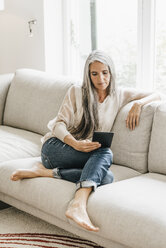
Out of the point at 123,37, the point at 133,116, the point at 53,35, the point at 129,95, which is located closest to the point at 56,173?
the point at 133,116

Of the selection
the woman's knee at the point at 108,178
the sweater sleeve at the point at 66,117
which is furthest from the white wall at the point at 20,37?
the woman's knee at the point at 108,178

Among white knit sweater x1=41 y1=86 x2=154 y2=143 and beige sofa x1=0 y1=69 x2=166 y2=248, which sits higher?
white knit sweater x1=41 y1=86 x2=154 y2=143

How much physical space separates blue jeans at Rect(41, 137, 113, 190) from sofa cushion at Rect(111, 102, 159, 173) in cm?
19

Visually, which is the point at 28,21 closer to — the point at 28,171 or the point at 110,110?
the point at 110,110

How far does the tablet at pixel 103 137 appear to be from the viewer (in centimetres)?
252

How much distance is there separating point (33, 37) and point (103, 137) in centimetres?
189

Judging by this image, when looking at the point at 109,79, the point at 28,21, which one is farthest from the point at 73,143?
the point at 28,21

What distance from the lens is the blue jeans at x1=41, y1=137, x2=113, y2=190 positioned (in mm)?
2385

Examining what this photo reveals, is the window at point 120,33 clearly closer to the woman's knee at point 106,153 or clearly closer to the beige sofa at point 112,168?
the beige sofa at point 112,168

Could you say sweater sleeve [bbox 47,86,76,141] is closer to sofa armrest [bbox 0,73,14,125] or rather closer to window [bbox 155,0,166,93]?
window [bbox 155,0,166,93]

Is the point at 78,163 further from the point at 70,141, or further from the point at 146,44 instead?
the point at 146,44

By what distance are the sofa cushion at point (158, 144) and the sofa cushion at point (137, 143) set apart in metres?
0.05

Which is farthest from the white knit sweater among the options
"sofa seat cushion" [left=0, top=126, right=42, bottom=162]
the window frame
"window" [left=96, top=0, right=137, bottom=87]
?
"window" [left=96, top=0, right=137, bottom=87]

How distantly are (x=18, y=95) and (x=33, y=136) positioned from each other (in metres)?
0.42
